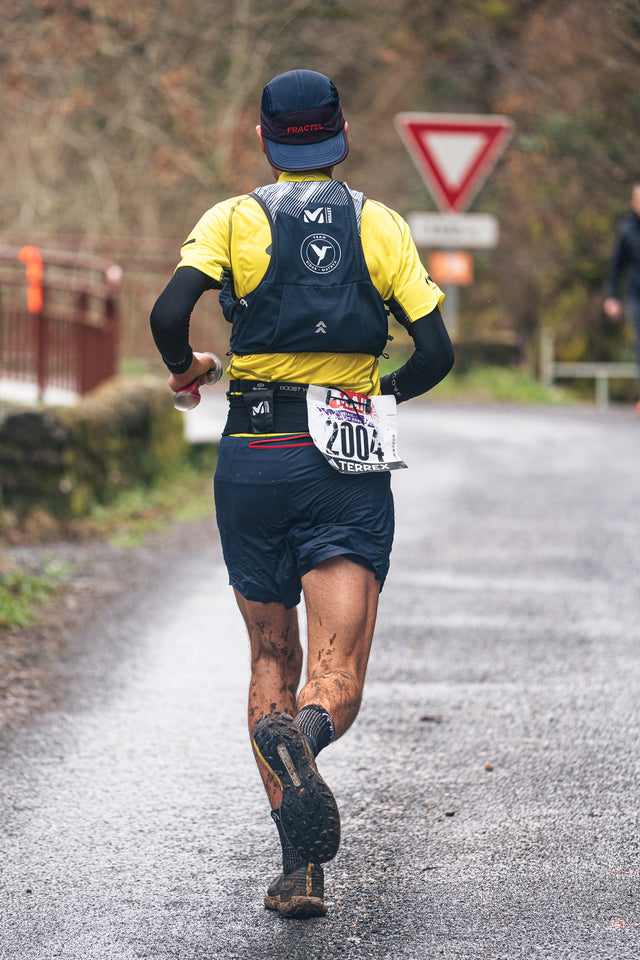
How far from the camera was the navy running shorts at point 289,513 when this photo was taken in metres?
3.60

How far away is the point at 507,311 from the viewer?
22.8m

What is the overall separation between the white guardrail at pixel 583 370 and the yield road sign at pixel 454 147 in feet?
16.7

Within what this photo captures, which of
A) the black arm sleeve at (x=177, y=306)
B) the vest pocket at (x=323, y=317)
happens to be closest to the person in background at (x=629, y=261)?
the vest pocket at (x=323, y=317)

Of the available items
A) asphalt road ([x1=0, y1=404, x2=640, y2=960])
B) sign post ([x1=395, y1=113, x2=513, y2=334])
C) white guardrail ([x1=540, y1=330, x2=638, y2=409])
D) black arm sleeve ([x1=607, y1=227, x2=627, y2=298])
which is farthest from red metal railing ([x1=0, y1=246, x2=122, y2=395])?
white guardrail ([x1=540, y1=330, x2=638, y2=409])

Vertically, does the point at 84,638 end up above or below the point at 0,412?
below

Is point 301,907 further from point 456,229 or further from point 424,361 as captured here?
point 456,229

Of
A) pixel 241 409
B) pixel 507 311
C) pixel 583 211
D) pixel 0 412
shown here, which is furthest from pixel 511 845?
pixel 507 311

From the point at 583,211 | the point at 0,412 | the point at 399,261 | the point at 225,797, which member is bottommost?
the point at 225,797

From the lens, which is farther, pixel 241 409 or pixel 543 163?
pixel 543 163

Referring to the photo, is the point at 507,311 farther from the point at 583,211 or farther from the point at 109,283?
the point at 109,283

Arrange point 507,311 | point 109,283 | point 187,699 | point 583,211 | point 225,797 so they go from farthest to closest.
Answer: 1. point 507,311
2. point 583,211
3. point 109,283
4. point 187,699
5. point 225,797

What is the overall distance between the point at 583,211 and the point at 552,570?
38.0ft

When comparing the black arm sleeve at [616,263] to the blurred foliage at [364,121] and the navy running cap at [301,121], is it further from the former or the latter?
the navy running cap at [301,121]

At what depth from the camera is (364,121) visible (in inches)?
1112
